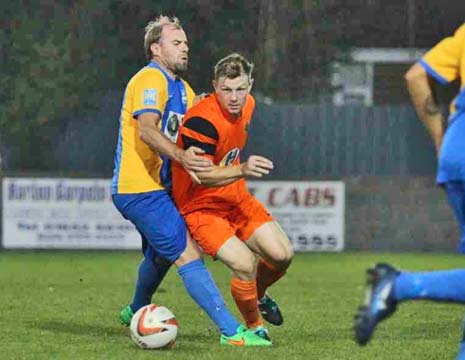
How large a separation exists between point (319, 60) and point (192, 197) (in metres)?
11.5

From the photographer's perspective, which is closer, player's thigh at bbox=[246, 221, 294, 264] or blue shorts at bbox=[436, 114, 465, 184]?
blue shorts at bbox=[436, 114, 465, 184]

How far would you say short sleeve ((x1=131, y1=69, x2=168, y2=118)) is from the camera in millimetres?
8539

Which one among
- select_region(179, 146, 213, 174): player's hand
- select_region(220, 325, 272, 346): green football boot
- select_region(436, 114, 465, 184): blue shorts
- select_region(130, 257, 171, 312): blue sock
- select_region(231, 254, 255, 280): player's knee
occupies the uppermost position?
select_region(436, 114, 465, 184): blue shorts

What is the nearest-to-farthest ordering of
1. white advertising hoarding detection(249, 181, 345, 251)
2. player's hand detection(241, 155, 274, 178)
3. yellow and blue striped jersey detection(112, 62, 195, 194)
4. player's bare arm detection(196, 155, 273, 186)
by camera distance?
1. player's hand detection(241, 155, 274, 178)
2. player's bare arm detection(196, 155, 273, 186)
3. yellow and blue striped jersey detection(112, 62, 195, 194)
4. white advertising hoarding detection(249, 181, 345, 251)

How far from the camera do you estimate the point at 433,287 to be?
602 cm

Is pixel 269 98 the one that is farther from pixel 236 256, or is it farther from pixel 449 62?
pixel 449 62

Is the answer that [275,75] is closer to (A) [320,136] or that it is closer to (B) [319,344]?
(A) [320,136]

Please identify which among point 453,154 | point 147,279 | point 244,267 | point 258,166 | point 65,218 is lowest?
point 65,218

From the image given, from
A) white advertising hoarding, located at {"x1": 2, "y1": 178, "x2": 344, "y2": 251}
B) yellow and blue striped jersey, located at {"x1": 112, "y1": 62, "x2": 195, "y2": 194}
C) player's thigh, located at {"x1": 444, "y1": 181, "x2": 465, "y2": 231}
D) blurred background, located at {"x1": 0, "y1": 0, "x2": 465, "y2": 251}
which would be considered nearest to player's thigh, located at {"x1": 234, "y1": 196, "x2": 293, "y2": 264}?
yellow and blue striped jersey, located at {"x1": 112, "y1": 62, "x2": 195, "y2": 194}

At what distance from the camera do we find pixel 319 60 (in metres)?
20.0

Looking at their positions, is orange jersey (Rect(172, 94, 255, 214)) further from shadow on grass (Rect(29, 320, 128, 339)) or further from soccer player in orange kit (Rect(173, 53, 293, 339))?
shadow on grass (Rect(29, 320, 128, 339))

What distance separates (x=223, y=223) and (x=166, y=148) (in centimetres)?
66

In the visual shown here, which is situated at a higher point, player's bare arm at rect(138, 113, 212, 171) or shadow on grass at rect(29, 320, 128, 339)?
player's bare arm at rect(138, 113, 212, 171)

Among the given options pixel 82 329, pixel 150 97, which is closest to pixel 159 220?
pixel 150 97
